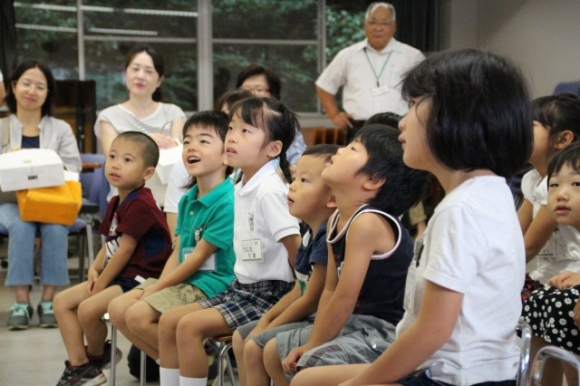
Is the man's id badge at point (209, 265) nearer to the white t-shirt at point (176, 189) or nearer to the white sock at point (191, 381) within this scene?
the white sock at point (191, 381)

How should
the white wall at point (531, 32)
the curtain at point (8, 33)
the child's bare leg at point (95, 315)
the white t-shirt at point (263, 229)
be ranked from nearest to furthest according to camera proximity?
the white t-shirt at point (263, 229) < the child's bare leg at point (95, 315) < the white wall at point (531, 32) < the curtain at point (8, 33)

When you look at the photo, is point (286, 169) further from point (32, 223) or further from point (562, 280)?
point (32, 223)

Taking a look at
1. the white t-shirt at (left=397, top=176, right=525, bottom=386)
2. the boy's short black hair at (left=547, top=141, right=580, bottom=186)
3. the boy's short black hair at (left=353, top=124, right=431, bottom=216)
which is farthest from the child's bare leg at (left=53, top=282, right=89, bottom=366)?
the white t-shirt at (left=397, top=176, right=525, bottom=386)

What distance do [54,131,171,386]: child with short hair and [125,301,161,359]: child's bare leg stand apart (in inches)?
11.6

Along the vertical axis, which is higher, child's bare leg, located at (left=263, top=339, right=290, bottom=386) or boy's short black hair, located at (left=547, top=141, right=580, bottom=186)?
boy's short black hair, located at (left=547, top=141, right=580, bottom=186)

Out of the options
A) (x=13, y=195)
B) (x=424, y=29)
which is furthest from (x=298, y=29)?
(x=13, y=195)

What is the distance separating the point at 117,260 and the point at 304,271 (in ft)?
3.19

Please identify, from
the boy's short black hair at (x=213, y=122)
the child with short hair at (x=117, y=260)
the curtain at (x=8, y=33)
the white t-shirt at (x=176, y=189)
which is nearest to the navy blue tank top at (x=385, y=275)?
the boy's short black hair at (x=213, y=122)

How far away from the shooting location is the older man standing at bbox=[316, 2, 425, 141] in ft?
19.7

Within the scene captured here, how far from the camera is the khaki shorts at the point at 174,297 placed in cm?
263

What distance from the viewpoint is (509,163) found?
57.7 inches

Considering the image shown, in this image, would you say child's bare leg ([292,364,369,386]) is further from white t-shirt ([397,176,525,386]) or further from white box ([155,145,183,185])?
white box ([155,145,183,185])

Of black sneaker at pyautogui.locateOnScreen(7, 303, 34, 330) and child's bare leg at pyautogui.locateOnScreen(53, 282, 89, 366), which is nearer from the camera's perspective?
child's bare leg at pyautogui.locateOnScreen(53, 282, 89, 366)

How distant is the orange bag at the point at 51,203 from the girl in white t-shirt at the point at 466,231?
10.3 feet
